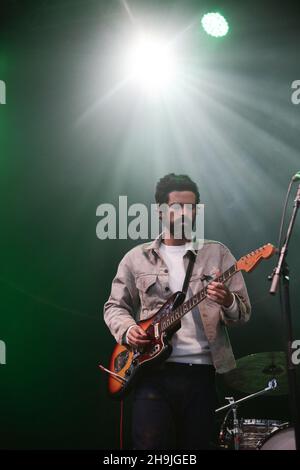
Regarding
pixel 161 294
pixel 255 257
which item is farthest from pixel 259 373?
pixel 255 257

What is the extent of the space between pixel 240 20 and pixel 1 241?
2644 millimetres

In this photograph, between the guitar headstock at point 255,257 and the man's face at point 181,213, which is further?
the man's face at point 181,213

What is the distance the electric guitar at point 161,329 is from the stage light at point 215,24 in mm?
2361

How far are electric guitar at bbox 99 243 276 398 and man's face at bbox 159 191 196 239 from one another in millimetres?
443

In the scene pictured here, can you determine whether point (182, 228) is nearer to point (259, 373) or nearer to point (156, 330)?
point (156, 330)

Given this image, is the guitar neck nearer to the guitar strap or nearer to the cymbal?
the guitar strap

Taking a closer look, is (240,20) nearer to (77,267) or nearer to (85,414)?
(77,267)

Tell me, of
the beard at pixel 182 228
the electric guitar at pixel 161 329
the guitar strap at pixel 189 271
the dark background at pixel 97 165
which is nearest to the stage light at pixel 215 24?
the dark background at pixel 97 165

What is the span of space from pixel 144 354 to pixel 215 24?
9.15 feet

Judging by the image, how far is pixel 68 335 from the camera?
166 inches

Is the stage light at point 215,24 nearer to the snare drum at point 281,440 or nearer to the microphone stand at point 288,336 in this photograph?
the microphone stand at point 288,336

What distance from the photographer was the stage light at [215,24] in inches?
168

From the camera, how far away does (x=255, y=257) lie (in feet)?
8.62
